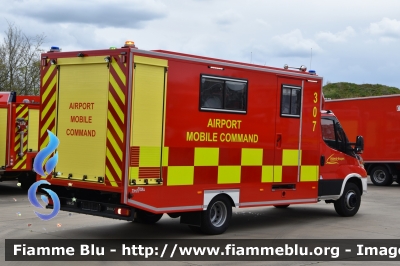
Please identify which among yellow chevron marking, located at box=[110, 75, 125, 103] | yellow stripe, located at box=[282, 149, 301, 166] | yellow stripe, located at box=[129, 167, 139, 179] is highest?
yellow chevron marking, located at box=[110, 75, 125, 103]

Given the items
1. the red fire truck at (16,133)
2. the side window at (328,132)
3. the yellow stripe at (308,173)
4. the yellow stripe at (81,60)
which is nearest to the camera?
the yellow stripe at (81,60)

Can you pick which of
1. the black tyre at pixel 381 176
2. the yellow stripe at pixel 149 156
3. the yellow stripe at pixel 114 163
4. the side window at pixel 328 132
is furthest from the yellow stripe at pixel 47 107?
the black tyre at pixel 381 176

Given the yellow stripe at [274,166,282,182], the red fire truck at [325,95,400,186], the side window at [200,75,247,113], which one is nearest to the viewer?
the side window at [200,75,247,113]

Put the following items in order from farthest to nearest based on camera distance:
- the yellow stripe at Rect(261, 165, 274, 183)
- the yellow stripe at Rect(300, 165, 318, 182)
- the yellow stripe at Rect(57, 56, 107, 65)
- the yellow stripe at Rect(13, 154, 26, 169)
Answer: the yellow stripe at Rect(13, 154, 26, 169) < the yellow stripe at Rect(300, 165, 318, 182) < the yellow stripe at Rect(261, 165, 274, 183) < the yellow stripe at Rect(57, 56, 107, 65)

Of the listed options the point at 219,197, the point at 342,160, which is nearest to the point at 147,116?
the point at 219,197

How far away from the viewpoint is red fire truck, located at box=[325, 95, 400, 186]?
2238cm

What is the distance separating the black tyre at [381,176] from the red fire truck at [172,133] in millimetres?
11804

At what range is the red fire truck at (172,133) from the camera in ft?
30.8

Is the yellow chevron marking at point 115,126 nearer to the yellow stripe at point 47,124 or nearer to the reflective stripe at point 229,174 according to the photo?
the yellow stripe at point 47,124

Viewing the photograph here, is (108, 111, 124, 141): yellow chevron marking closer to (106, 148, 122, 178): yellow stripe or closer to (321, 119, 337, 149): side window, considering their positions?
(106, 148, 122, 178): yellow stripe

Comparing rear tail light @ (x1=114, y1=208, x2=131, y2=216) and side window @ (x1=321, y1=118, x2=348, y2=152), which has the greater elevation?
side window @ (x1=321, y1=118, x2=348, y2=152)

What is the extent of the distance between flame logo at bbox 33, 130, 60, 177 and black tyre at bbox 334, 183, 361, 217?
6383 mm

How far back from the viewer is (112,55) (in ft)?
31.1

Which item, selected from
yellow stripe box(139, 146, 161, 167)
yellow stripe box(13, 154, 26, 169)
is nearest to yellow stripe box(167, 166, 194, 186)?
yellow stripe box(139, 146, 161, 167)
